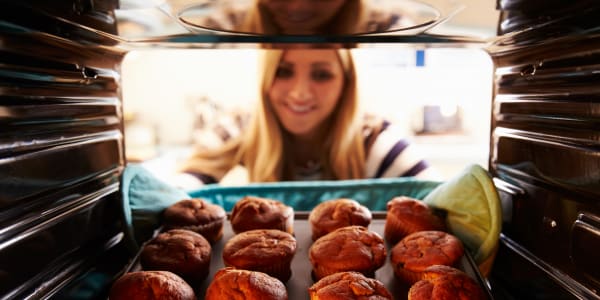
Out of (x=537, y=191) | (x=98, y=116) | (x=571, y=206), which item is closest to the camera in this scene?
(x=571, y=206)

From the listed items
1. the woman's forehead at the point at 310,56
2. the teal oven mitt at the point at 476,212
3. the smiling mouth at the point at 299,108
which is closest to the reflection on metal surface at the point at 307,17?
the teal oven mitt at the point at 476,212

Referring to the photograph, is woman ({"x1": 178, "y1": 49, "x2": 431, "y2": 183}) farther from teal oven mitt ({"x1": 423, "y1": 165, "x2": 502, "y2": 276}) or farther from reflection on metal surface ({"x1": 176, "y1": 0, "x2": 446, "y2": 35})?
reflection on metal surface ({"x1": 176, "y1": 0, "x2": 446, "y2": 35})

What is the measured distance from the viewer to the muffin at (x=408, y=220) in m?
1.36

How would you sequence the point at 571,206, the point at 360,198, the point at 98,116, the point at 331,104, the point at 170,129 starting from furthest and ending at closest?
the point at 170,129 → the point at 331,104 → the point at 360,198 → the point at 98,116 → the point at 571,206

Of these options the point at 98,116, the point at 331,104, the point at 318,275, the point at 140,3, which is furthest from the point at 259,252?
the point at 331,104

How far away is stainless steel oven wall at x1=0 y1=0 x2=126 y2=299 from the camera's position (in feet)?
2.58

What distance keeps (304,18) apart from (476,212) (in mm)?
784

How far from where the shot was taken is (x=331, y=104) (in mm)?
2609

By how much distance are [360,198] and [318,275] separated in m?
0.57

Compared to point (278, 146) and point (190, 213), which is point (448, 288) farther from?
point (278, 146)

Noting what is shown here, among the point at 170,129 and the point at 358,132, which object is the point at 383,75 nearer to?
the point at 358,132

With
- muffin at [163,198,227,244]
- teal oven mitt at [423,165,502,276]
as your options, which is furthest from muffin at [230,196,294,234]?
teal oven mitt at [423,165,502,276]

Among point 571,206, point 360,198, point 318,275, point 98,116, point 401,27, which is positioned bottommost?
point 318,275

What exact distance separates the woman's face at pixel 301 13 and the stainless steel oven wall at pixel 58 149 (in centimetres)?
42
